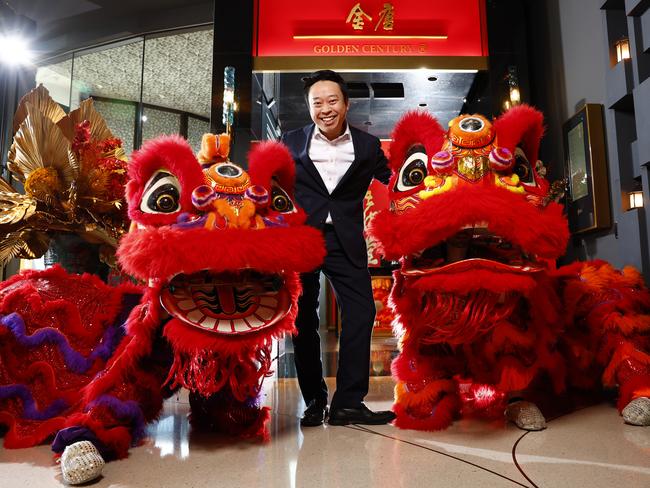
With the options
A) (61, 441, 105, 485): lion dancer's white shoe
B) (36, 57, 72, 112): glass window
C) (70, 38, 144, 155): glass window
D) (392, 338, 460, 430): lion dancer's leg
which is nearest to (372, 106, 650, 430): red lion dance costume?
(392, 338, 460, 430): lion dancer's leg

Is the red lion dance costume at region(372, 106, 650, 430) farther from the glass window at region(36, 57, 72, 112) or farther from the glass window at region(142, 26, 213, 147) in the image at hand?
the glass window at region(36, 57, 72, 112)

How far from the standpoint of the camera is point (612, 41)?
219cm

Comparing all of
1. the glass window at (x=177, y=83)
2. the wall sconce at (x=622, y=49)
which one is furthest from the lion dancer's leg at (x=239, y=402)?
the glass window at (x=177, y=83)

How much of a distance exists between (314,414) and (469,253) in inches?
26.6

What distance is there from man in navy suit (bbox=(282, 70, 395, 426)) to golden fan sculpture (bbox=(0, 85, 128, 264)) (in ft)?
2.15

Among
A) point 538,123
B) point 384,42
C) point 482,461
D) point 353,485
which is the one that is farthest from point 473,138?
point 384,42

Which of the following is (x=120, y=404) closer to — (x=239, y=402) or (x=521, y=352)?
(x=239, y=402)

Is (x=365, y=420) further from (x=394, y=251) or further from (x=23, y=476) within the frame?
(x=23, y=476)

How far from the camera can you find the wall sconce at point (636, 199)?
2.11m

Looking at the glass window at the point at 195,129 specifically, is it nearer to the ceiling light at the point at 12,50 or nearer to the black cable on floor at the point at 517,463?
the ceiling light at the point at 12,50

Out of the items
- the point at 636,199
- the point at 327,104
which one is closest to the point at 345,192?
the point at 327,104

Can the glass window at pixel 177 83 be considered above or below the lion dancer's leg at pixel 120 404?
above

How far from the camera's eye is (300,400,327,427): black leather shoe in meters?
1.55

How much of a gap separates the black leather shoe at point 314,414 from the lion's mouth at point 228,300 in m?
0.45
